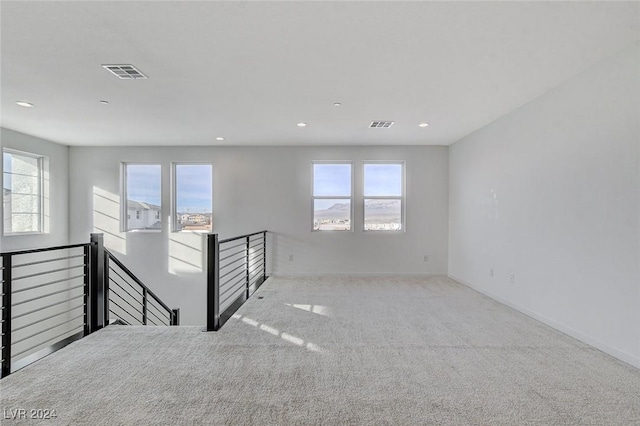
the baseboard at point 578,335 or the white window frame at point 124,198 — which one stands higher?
the white window frame at point 124,198

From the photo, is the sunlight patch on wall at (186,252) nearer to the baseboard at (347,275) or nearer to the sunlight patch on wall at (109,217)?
the sunlight patch on wall at (109,217)

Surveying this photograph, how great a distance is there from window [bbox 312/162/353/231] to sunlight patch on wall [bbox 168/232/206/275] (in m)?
2.34

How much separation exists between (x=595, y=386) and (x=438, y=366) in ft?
3.40

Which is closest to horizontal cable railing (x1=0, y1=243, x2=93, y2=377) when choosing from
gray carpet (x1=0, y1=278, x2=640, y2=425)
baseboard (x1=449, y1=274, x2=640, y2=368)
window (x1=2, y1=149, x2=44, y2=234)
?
gray carpet (x1=0, y1=278, x2=640, y2=425)

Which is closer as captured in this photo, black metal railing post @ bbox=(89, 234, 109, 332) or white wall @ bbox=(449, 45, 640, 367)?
white wall @ bbox=(449, 45, 640, 367)

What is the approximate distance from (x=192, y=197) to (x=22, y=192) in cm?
274

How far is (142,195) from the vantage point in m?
6.36

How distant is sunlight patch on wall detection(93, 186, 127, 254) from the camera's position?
627 cm

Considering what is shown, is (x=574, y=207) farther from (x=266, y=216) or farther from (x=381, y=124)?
(x=266, y=216)

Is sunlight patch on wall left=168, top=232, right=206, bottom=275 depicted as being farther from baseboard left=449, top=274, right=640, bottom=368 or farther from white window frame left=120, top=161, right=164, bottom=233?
baseboard left=449, top=274, right=640, bottom=368

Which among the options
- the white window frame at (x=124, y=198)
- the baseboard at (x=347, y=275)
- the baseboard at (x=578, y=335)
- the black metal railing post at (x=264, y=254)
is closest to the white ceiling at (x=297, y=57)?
the white window frame at (x=124, y=198)

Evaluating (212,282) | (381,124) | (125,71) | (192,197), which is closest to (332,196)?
(381,124)

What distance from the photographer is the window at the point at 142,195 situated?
20.8ft

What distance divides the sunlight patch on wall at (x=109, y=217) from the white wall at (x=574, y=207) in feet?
22.0
